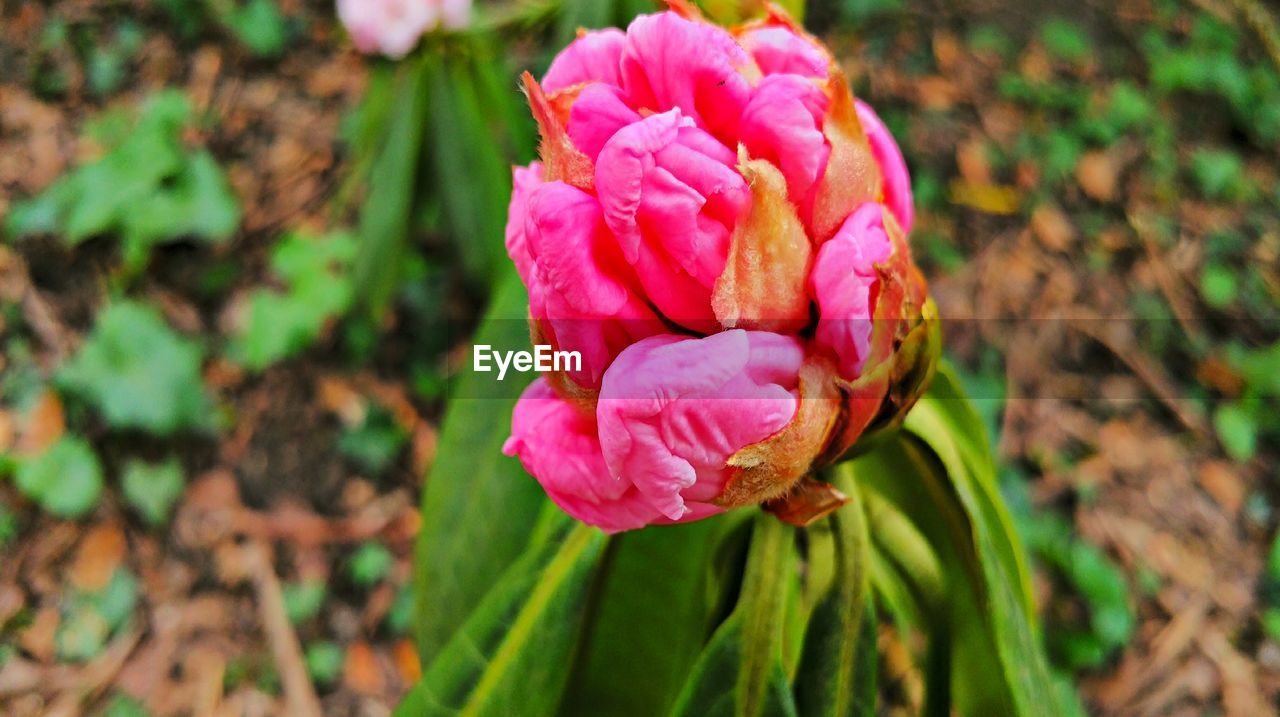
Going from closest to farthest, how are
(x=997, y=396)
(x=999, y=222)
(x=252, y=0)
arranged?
(x=997, y=396), (x=999, y=222), (x=252, y=0)

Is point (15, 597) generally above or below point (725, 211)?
below

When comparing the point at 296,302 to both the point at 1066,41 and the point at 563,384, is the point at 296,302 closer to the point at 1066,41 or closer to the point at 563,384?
the point at 563,384

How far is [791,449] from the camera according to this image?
0.47 meters

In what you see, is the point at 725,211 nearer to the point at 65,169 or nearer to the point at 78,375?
the point at 78,375

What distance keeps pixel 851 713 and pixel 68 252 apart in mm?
1725

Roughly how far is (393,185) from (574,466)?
108 cm

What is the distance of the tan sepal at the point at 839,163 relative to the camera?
1.57 ft

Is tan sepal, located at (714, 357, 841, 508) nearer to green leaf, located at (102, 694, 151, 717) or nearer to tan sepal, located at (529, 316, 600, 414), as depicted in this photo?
tan sepal, located at (529, 316, 600, 414)

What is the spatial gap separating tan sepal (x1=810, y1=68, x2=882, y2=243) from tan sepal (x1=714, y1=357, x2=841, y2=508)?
77mm

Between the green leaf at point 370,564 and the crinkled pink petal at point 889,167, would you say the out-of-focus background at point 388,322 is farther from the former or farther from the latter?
the crinkled pink petal at point 889,167

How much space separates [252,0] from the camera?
6.73 feet

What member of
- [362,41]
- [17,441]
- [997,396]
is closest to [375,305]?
[362,41]

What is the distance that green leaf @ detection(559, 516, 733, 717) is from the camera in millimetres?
663

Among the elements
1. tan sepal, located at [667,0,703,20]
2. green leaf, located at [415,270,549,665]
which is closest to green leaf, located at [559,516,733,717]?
green leaf, located at [415,270,549,665]
